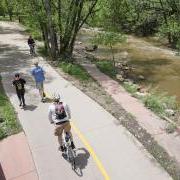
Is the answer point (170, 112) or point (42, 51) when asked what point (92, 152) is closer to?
point (170, 112)

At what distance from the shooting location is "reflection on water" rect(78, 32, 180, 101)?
1109 inches

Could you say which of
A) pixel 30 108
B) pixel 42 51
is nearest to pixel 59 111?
pixel 30 108

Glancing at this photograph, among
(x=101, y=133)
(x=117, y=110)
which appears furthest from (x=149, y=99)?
(x=101, y=133)

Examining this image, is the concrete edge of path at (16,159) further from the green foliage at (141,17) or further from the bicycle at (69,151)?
the green foliage at (141,17)

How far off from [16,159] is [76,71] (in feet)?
41.1

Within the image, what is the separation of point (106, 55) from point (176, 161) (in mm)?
26852

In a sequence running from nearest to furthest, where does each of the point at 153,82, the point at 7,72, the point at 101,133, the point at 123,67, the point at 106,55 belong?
the point at 101,133 < the point at 7,72 < the point at 153,82 < the point at 123,67 < the point at 106,55

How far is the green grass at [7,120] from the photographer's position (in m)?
15.8

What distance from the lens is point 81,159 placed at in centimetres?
1298

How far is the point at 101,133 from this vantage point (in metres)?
15.1

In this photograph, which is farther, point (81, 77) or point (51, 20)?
point (51, 20)

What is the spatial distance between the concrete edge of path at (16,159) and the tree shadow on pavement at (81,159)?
1269 mm

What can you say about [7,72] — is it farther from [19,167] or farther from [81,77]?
[19,167]

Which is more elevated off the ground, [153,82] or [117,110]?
[117,110]
